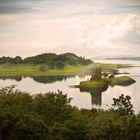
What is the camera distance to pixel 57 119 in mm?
6469

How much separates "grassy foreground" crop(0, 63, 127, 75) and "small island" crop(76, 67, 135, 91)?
91mm

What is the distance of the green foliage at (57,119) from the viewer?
6109mm

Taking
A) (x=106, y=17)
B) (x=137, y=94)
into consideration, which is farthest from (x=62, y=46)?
(x=137, y=94)

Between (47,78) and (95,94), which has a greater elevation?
(47,78)

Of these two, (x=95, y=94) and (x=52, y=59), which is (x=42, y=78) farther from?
(x=95, y=94)

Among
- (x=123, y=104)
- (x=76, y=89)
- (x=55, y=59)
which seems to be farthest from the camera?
(x=55, y=59)

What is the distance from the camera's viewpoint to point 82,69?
6625 millimetres

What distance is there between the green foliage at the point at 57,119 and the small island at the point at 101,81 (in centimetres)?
22

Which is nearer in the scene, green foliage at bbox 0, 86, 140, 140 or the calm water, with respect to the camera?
green foliage at bbox 0, 86, 140, 140

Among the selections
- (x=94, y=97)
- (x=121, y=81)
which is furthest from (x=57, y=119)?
(x=121, y=81)

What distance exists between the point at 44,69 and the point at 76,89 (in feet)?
1.66

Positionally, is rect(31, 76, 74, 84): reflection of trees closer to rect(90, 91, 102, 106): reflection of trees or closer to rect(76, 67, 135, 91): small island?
rect(76, 67, 135, 91): small island

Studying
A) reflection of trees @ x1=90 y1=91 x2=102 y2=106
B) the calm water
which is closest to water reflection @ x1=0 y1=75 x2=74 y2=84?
the calm water

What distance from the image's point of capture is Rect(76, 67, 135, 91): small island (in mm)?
6539
